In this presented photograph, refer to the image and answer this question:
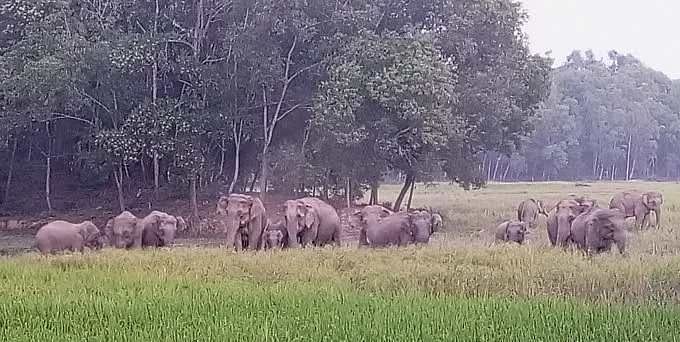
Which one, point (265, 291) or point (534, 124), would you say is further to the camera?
point (534, 124)

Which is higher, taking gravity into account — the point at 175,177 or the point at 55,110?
the point at 55,110

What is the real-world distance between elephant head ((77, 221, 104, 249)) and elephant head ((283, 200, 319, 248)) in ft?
12.5

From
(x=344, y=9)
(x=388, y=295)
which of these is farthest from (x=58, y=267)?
(x=344, y=9)

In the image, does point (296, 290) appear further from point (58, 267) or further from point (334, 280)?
point (58, 267)

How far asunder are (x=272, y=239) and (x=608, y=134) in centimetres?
2861

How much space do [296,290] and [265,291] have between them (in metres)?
0.34

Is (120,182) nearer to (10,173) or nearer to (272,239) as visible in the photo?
(10,173)

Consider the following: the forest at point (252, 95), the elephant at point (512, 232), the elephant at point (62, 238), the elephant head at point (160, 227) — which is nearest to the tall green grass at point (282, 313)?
the elephant at point (62, 238)

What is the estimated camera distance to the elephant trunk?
16656 millimetres

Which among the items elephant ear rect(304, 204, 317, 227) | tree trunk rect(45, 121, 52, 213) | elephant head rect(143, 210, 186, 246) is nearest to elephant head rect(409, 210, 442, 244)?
elephant ear rect(304, 204, 317, 227)

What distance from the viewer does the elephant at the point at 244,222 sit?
53.4 ft

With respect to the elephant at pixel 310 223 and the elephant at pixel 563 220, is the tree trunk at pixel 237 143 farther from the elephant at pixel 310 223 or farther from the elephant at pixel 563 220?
the elephant at pixel 563 220

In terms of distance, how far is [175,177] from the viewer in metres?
23.6

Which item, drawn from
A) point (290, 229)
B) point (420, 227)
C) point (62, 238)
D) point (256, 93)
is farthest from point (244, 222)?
point (256, 93)
